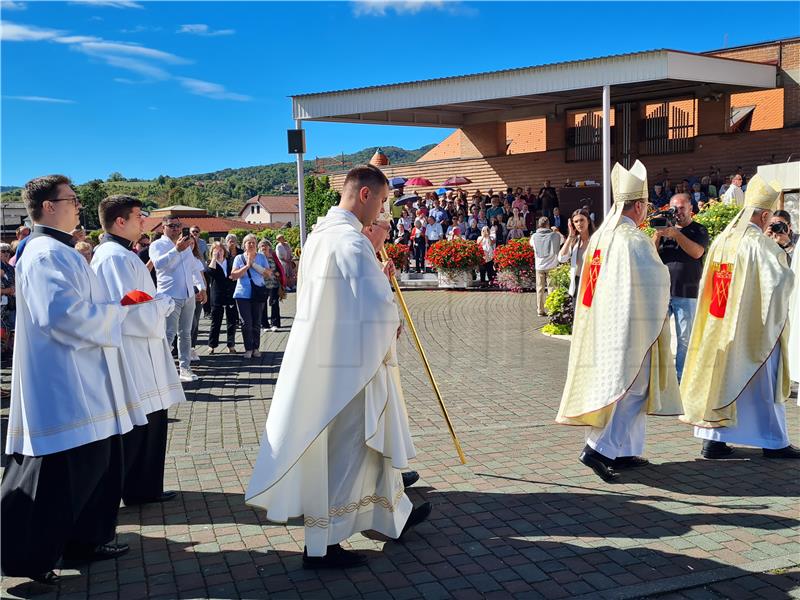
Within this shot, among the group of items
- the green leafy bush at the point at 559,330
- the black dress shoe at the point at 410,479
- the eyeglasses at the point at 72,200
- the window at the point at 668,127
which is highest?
the window at the point at 668,127

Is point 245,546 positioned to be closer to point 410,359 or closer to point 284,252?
point 410,359

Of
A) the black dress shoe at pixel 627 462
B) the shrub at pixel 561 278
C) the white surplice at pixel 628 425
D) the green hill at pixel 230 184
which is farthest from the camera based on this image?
the green hill at pixel 230 184

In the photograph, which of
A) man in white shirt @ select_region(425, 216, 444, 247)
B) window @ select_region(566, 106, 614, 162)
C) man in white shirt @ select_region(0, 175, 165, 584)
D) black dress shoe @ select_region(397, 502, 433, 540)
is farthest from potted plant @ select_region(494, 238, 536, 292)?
man in white shirt @ select_region(0, 175, 165, 584)

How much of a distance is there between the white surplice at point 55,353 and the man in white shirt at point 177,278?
17.0 feet

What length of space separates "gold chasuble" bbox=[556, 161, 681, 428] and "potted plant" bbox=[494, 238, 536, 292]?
521 inches

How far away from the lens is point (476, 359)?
36.9 ft

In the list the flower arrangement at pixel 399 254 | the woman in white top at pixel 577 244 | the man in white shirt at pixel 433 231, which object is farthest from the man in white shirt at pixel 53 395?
the man in white shirt at pixel 433 231

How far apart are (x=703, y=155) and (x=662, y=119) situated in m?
2.45

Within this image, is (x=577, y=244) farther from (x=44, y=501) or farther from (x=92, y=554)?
(x=44, y=501)

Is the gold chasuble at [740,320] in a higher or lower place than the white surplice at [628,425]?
higher

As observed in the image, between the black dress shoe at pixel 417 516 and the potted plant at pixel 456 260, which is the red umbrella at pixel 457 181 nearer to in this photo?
the potted plant at pixel 456 260

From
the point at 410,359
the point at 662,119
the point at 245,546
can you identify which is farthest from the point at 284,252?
the point at 662,119

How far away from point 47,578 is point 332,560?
4.88ft

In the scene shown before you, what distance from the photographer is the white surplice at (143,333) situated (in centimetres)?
514
